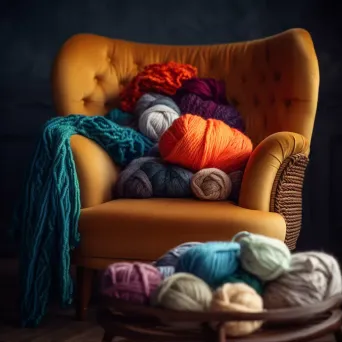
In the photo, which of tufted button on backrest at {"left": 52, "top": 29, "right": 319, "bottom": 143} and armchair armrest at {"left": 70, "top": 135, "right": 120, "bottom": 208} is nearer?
armchair armrest at {"left": 70, "top": 135, "right": 120, "bottom": 208}

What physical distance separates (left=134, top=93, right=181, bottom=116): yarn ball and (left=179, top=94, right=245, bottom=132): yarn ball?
1.6 inches

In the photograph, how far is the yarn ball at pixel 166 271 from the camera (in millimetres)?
1197

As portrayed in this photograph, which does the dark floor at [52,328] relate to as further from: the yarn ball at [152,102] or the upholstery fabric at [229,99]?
the yarn ball at [152,102]

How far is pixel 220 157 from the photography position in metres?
2.23

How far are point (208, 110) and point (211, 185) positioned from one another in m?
0.47

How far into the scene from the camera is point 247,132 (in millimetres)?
2600

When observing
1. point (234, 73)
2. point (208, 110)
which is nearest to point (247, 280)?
point (208, 110)

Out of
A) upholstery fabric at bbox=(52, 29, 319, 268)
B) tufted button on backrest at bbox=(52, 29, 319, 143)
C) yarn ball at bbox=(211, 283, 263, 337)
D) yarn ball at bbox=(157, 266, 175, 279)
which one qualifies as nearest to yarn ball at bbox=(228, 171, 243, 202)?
upholstery fabric at bbox=(52, 29, 319, 268)

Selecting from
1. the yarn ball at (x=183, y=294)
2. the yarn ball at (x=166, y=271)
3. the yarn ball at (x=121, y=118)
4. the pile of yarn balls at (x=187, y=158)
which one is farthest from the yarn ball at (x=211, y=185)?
the yarn ball at (x=183, y=294)

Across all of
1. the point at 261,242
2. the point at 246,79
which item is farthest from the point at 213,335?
the point at 246,79

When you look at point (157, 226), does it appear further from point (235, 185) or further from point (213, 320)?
point (213, 320)

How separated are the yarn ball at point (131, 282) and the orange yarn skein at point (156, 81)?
1.48 meters

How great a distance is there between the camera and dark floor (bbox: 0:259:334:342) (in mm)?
2033

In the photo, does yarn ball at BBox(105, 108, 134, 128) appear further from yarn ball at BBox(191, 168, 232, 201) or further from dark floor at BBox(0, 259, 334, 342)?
dark floor at BBox(0, 259, 334, 342)
